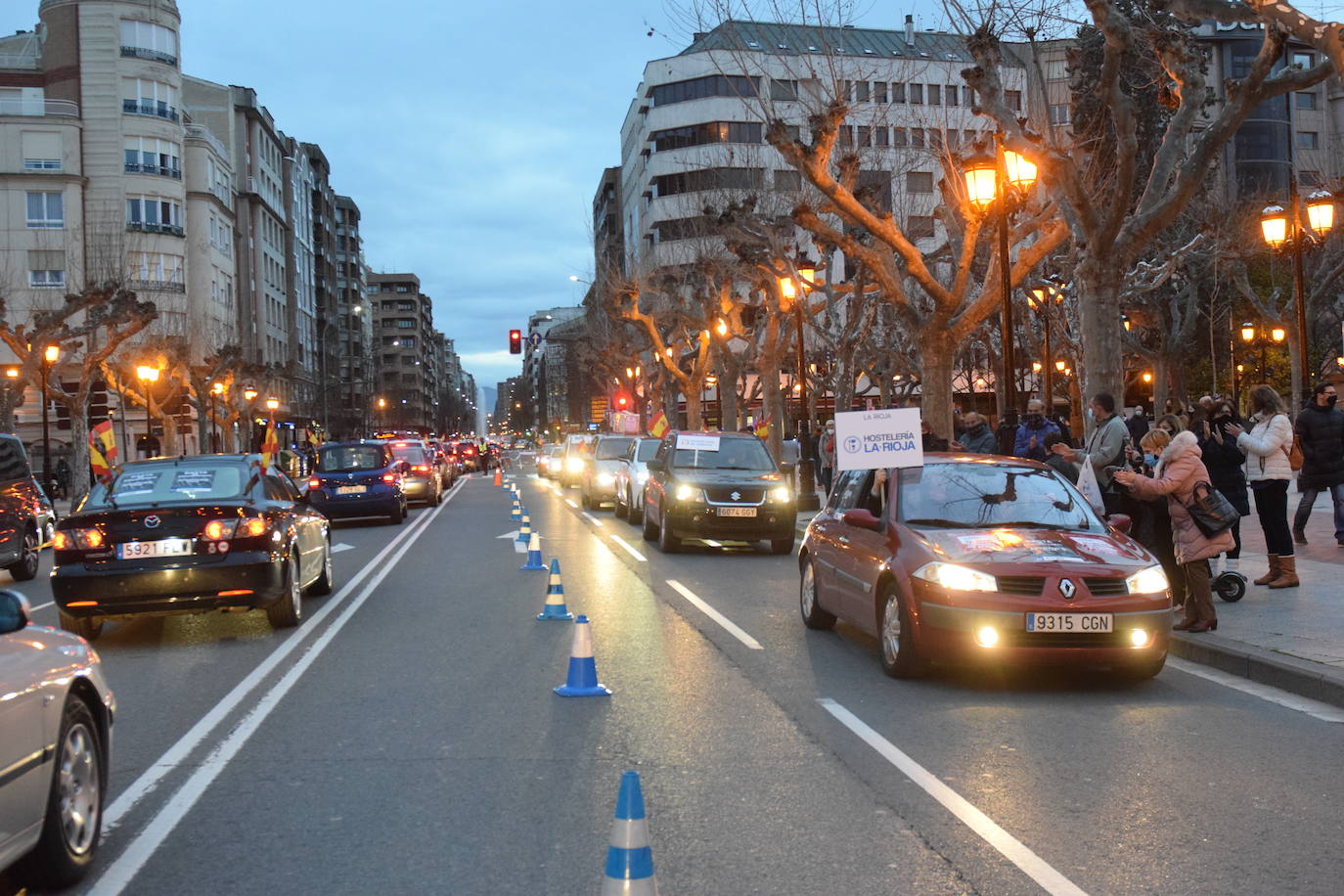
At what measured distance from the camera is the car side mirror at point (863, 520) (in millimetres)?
9852

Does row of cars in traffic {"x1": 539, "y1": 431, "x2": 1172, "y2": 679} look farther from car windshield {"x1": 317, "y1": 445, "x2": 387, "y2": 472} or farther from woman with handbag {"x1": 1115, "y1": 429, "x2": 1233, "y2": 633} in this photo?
car windshield {"x1": 317, "y1": 445, "x2": 387, "y2": 472}

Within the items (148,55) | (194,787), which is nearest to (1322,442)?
(194,787)

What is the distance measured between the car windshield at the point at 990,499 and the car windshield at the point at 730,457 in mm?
10210

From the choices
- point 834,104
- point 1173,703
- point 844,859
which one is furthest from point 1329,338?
point 844,859

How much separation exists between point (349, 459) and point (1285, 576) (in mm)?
19551

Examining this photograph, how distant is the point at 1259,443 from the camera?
1334 cm

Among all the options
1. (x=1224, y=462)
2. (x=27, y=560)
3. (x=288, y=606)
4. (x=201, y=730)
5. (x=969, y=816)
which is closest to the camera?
(x=969, y=816)

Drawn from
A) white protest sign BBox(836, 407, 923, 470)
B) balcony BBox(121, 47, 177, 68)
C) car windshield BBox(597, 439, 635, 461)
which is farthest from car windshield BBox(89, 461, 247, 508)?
balcony BBox(121, 47, 177, 68)

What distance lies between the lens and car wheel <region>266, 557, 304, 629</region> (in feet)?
38.4

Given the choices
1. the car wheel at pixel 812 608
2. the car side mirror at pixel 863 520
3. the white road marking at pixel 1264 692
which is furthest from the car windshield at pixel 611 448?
the white road marking at pixel 1264 692

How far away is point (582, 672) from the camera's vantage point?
27.9 feet

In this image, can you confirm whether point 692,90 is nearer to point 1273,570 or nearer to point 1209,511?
point 1273,570

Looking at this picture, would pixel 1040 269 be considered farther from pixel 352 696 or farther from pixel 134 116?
pixel 134 116

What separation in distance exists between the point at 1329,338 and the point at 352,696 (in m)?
50.1
